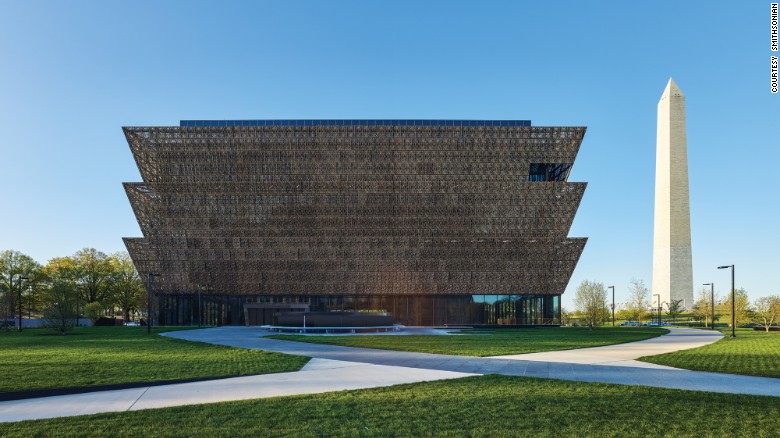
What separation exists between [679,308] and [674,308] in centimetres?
753

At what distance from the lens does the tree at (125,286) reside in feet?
300

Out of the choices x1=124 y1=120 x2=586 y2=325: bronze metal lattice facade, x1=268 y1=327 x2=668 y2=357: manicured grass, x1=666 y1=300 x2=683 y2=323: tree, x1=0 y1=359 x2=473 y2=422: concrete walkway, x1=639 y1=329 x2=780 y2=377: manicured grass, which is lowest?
x1=666 y1=300 x2=683 y2=323: tree

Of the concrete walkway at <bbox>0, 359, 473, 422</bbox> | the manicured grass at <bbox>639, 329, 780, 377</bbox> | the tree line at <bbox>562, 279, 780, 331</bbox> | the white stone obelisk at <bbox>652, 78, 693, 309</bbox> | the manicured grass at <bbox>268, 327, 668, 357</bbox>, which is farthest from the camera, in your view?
the white stone obelisk at <bbox>652, 78, 693, 309</bbox>

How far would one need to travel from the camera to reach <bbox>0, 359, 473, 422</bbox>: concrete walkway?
519 inches

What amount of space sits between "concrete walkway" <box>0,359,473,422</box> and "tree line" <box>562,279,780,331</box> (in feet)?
176

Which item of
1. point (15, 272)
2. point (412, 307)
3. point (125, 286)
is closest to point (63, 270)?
point (15, 272)

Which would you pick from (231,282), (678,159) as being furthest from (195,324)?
(678,159)

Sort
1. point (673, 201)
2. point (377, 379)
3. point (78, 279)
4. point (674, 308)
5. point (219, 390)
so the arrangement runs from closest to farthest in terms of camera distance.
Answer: point (219, 390) → point (377, 379) → point (78, 279) → point (674, 308) → point (673, 201)

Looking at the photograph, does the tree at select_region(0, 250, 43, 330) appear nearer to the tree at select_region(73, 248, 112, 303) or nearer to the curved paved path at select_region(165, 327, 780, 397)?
the tree at select_region(73, 248, 112, 303)

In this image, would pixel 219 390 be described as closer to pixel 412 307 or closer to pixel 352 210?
pixel 352 210

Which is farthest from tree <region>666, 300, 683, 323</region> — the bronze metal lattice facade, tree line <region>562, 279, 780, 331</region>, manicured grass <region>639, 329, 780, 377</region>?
manicured grass <region>639, 329, 780, 377</region>

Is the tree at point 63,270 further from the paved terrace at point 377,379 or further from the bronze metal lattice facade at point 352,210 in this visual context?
the paved terrace at point 377,379

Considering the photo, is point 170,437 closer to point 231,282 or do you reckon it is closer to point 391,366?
point 391,366

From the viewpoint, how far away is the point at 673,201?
105312 millimetres
